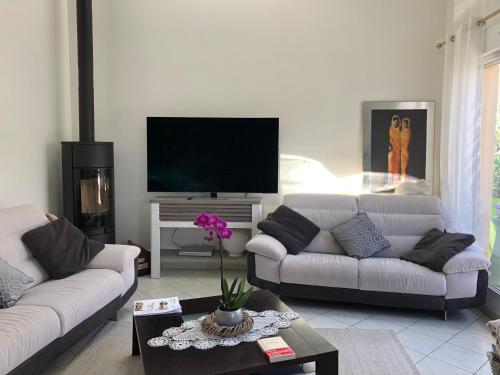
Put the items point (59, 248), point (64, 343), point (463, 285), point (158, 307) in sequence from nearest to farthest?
point (64, 343) → point (158, 307) → point (59, 248) → point (463, 285)

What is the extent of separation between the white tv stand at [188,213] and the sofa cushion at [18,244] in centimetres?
140

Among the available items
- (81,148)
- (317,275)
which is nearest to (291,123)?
(317,275)

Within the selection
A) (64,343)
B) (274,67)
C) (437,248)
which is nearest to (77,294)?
(64,343)

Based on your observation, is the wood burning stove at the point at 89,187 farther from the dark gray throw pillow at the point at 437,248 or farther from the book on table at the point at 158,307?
the dark gray throw pillow at the point at 437,248

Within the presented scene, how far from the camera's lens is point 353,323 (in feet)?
11.4

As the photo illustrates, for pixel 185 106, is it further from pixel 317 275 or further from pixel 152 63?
pixel 317 275

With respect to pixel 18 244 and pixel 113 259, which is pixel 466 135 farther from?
pixel 18 244

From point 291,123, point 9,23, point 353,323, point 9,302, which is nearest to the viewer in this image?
point 9,302

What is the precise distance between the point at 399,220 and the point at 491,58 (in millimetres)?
1573

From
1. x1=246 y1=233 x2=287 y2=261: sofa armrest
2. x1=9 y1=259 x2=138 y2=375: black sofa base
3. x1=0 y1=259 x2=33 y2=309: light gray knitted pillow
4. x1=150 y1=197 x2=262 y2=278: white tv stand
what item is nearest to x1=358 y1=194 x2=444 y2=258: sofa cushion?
x1=246 y1=233 x2=287 y2=261: sofa armrest

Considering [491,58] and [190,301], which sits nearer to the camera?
[190,301]

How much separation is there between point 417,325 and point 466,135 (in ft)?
5.38

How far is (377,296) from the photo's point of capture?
360 cm

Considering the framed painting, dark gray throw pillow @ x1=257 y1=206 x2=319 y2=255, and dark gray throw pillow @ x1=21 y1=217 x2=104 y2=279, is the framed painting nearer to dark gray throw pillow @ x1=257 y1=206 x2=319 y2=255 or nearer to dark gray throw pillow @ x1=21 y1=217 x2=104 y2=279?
dark gray throw pillow @ x1=257 y1=206 x2=319 y2=255
